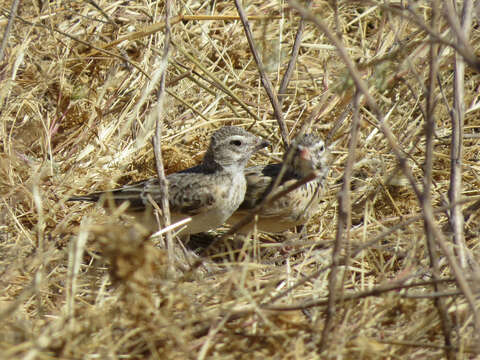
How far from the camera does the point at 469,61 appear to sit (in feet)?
9.19

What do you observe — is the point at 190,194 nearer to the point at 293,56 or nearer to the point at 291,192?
the point at 291,192

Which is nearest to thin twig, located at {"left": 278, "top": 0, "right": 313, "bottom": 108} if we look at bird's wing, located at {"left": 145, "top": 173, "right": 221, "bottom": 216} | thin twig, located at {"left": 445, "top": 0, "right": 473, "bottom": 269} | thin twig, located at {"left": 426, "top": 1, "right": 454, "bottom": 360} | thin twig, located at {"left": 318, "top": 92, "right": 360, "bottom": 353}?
bird's wing, located at {"left": 145, "top": 173, "right": 221, "bottom": 216}

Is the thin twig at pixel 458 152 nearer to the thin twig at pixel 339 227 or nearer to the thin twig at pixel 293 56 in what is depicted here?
the thin twig at pixel 339 227

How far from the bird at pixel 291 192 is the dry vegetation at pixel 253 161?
0.22 m

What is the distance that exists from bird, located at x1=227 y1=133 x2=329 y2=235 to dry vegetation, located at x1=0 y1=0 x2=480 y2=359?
216 mm

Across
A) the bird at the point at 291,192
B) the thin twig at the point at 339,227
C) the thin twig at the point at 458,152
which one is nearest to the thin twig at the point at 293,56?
the bird at the point at 291,192

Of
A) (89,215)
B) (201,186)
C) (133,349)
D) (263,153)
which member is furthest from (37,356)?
(263,153)

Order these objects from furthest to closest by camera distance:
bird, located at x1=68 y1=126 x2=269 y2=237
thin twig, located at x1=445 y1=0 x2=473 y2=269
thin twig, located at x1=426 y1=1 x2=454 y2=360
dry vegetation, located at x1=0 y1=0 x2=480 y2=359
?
1. bird, located at x1=68 y1=126 x2=269 y2=237
2. thin twig, located at x1=445 y1=0 x2=473 y2=269
3. dry vegetation, located at x1=0 y1=0 x2=480 y2=359
4. thin twig, located at x1=426 y1=1 x2=454 y2=360

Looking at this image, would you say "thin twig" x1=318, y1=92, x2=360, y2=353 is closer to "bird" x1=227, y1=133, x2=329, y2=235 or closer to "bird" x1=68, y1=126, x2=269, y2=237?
"bird" x1=227, y1=133, x2=329, y2=235

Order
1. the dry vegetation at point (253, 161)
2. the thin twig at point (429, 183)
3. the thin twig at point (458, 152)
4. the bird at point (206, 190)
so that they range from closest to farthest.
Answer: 1. the thin twig at point (429, 183)
2. the dry vegetation at point (253, 161)
3. the thin twig at point (458, 152)
4. the bird at point (206, 190)

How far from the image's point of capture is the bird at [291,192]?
5750 mm

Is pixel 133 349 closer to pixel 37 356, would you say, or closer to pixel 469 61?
pixel 37 356

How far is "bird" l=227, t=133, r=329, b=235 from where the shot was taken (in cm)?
575

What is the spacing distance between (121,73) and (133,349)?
4.18 m
